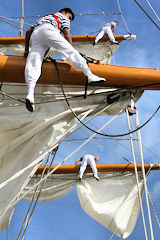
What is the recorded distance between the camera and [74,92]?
11.6ft

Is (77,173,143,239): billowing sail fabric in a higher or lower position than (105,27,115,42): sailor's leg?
lower

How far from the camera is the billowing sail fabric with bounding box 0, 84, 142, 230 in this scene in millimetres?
3014

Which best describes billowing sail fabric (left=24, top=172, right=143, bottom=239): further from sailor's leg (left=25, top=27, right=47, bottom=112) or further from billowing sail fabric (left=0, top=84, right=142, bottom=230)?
sailor's leg (left=25, top=27, right=47, bottom=112)

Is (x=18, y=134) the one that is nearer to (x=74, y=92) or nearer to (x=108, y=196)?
(x=74, y=92)

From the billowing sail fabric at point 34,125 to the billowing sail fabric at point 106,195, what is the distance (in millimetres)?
3652

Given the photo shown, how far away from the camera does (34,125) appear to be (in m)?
3.30

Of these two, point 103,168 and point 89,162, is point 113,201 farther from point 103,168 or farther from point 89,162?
point 89,162

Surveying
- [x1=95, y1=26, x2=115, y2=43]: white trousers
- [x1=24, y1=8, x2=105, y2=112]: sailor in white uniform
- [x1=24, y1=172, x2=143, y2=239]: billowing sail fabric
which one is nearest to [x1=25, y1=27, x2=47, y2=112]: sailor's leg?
[x1=24, y1=8, x2=105, y2=112]: sailor in white uniform

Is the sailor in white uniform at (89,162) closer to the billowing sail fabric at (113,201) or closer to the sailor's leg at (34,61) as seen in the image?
the billowing sail fabric at (113,201)

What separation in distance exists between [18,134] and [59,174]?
408 cm

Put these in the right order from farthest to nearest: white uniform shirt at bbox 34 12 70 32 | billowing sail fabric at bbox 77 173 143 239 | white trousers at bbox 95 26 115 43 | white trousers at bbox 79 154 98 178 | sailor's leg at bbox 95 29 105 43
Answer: white trousers at bbox 95 26 115 43
sailor's leg at bbox 95 29 105 43
white trousers at bbox 79 154 98 178
billowing sail fabric at bbox 77 173 143 239
white uniform shirt at bbox 34 12 70 32

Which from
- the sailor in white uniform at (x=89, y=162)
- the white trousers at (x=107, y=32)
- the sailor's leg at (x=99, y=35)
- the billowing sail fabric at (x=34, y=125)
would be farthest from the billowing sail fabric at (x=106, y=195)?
the white trousers at (x=107, y=32)

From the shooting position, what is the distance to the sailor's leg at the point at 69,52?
Result: 111 inches

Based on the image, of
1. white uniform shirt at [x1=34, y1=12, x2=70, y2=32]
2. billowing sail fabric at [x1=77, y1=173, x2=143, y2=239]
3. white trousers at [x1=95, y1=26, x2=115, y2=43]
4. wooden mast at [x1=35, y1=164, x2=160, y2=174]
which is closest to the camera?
white uniform shirt at [x1=34, y1=12, x2=70, y2=32]
